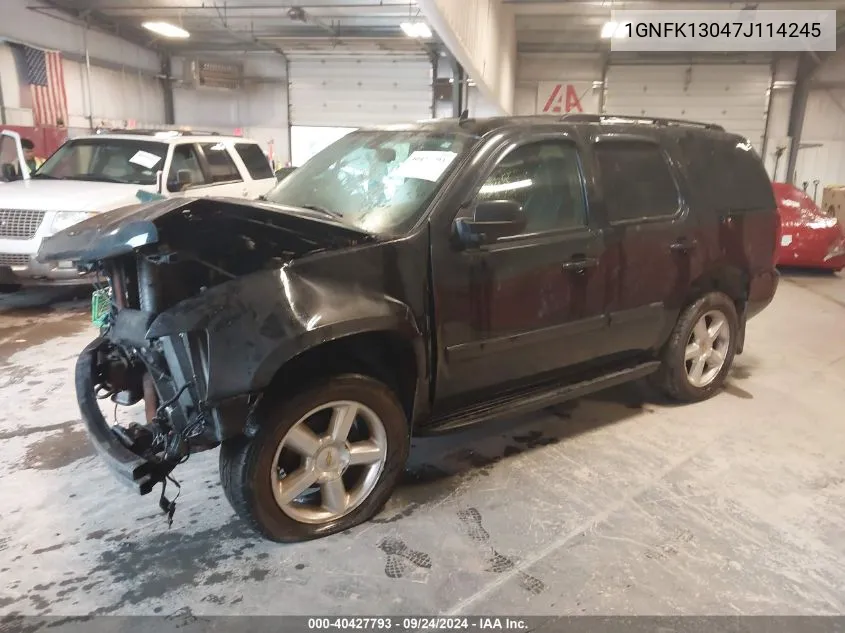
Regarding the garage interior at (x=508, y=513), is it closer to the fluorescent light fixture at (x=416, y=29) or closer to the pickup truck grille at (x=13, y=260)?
the pickup truck grille at (x=13, y=260)

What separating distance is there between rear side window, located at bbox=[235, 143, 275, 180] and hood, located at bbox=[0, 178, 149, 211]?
6.27 feet

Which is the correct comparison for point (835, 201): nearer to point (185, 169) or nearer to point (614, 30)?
point (614, 30)

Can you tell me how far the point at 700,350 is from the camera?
4137mm

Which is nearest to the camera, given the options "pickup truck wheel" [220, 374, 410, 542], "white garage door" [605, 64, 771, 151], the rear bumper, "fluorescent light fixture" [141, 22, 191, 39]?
"pickup truck wheel" [220, 374, 410, 542]

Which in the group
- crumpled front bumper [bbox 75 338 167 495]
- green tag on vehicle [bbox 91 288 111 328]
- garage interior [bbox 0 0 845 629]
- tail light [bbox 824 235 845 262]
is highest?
green tag on vehicle [bbox 91 288 111 328]

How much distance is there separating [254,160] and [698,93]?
11.0 m

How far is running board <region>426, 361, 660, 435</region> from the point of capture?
9.60ft

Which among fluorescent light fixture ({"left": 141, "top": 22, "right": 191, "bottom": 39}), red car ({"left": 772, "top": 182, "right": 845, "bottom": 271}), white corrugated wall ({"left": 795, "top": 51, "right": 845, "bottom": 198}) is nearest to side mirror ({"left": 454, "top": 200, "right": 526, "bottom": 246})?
red car ({"left": 772, "top": 182, "right": 845, "bottom": 271})

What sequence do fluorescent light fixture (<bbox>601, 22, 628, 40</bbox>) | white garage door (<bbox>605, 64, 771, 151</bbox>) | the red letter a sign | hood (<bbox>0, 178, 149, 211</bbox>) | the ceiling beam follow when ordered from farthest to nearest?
the red letter a sign < white garage door (<bbox>605, 64, 771, 151</bbox>) < the ceiling beam < fluorescent light fixture (<bbox>601, 22, 628, 40</bbox>) < hood (<bbox>0, 178, 149, 211</bbox>)

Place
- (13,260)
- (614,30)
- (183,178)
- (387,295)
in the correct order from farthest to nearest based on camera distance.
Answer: (614,30) → (183,178) → (13,260) → (387,295)

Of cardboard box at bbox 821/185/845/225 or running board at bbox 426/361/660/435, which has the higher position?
cardboard box at bbox 821/185/845/225

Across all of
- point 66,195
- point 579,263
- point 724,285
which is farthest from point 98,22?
point 724,285

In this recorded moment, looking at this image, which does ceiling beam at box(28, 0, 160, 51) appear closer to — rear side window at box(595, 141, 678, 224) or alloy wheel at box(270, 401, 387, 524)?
rear side window at box(595, 141, 678, 224)

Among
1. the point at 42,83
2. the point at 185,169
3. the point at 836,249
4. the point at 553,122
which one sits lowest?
the point at 836,249
